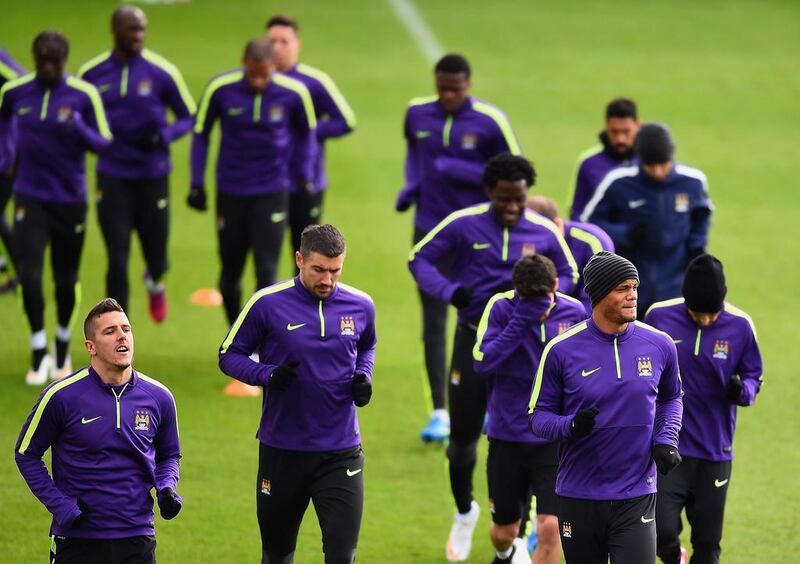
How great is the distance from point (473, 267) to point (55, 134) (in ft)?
13.8

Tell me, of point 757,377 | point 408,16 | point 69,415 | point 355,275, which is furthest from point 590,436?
point 408,16

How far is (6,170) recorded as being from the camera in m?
13.4

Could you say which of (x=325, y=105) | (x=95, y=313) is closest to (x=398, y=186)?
(x=325, y=105)

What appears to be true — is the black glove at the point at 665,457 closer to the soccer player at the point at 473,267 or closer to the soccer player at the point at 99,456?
the soccer player at the point at 473,267

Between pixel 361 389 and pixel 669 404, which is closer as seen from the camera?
pixel 669 404

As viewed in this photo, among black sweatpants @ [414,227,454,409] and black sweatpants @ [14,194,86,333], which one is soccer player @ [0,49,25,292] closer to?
black sweatpants @ [14,194,86,333]

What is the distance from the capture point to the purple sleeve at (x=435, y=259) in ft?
31.4

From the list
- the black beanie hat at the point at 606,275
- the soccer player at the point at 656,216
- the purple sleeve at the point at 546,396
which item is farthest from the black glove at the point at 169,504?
the soccer player at the point at 656,216

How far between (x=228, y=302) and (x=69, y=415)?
18.2 ft

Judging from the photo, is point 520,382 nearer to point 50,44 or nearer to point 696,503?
point 696,503

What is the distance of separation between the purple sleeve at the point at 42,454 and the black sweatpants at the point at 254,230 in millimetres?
5163

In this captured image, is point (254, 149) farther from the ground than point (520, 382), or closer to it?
farther from the ground

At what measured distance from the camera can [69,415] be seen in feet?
24.1

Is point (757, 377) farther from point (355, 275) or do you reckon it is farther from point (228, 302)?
point (355, 275)
